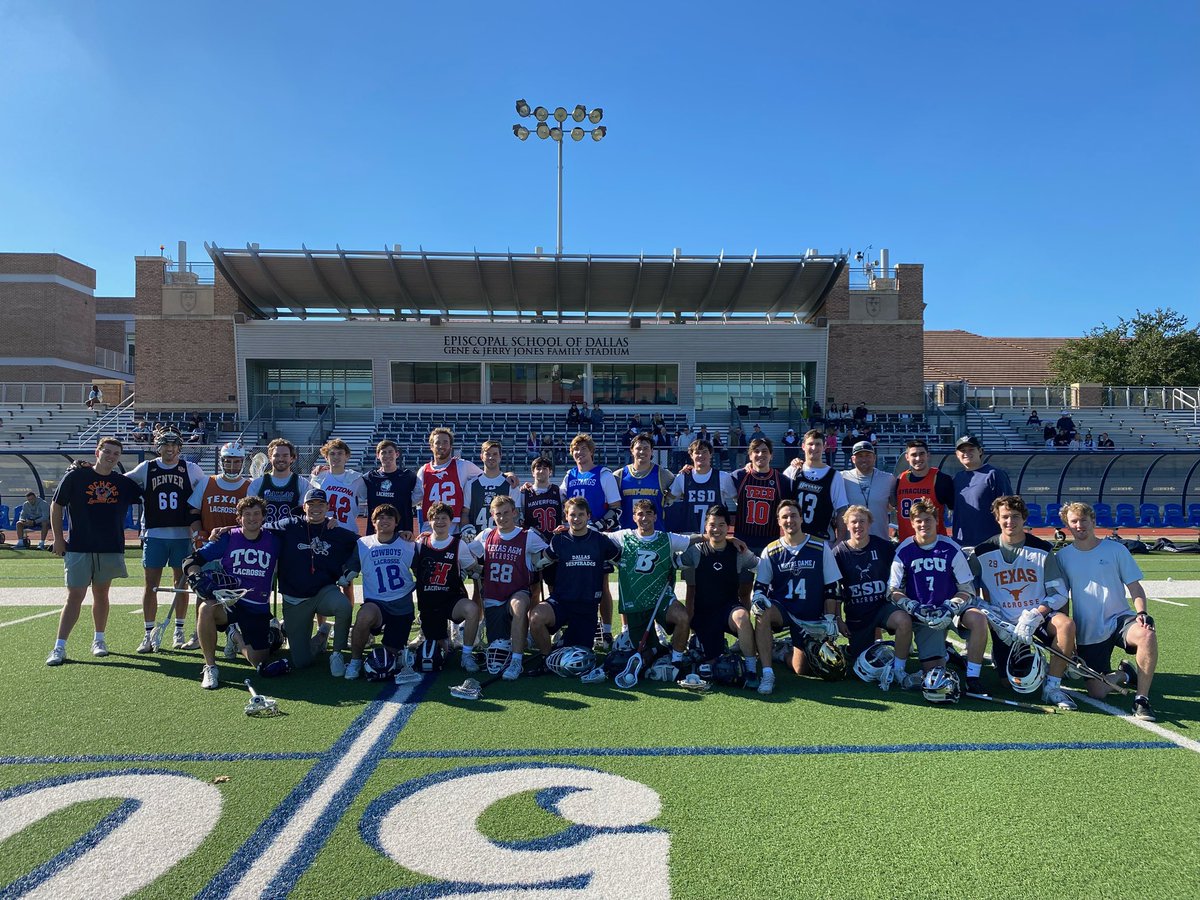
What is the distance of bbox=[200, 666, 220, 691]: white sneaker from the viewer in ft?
18.2

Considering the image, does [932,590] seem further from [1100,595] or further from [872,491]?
[872,491]

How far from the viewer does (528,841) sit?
3223mm

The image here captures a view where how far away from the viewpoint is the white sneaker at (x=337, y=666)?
19.5 feet

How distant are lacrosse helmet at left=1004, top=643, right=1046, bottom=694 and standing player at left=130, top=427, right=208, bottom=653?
270 inches

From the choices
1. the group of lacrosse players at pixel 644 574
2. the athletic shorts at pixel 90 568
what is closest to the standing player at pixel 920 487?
the group of lacrosse players at pixel 644 574

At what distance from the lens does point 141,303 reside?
104 ft

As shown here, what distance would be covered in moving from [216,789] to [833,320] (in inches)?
1230

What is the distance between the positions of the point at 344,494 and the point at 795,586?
434cm

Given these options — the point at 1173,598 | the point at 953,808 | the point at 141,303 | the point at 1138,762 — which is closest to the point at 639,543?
the point at 953,808

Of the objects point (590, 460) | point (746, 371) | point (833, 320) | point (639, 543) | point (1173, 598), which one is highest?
point (833, 320)

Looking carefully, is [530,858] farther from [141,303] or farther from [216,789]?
[141,303]

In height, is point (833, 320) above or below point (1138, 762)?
above

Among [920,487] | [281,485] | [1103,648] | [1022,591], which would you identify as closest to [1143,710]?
[1103,648]

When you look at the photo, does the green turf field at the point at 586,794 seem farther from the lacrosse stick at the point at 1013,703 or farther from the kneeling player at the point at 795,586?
Answer: the kneeling player at the point at 795,586
